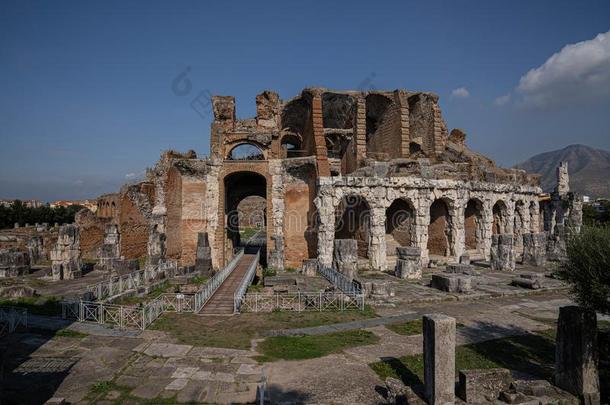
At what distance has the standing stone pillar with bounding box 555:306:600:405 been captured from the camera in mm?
6074

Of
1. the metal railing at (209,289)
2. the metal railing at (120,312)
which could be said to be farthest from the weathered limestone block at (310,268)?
the metal railing at (120,312)

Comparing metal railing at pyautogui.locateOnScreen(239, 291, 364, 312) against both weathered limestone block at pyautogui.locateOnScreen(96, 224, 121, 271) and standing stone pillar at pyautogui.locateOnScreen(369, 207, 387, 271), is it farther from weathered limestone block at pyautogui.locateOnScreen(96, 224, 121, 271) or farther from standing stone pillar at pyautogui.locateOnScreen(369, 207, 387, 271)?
weathered limestone block at pyautogui.locateOnScreen(96, 224, 121, 271)

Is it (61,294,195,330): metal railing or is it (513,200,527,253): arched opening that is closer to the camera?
(61,294,195,330): metal railing

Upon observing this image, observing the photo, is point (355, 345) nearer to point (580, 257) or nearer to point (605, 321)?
point (580, 257)

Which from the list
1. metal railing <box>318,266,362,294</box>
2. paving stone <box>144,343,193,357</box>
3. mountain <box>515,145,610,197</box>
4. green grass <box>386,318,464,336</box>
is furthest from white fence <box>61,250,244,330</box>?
mountain <box>515,145,610,197</box>

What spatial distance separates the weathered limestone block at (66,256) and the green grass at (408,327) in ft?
50.3

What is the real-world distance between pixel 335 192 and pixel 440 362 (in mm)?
13681

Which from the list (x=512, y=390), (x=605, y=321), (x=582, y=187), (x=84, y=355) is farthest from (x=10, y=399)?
(x=582, y=187)

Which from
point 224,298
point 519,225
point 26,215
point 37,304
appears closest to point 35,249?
point 37,304

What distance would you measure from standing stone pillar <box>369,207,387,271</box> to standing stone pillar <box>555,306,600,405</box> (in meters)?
12.6

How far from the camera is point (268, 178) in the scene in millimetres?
21109

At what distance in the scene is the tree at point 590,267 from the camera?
658cm

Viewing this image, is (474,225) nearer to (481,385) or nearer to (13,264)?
(481,385)

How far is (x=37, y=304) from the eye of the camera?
12.0 meters
